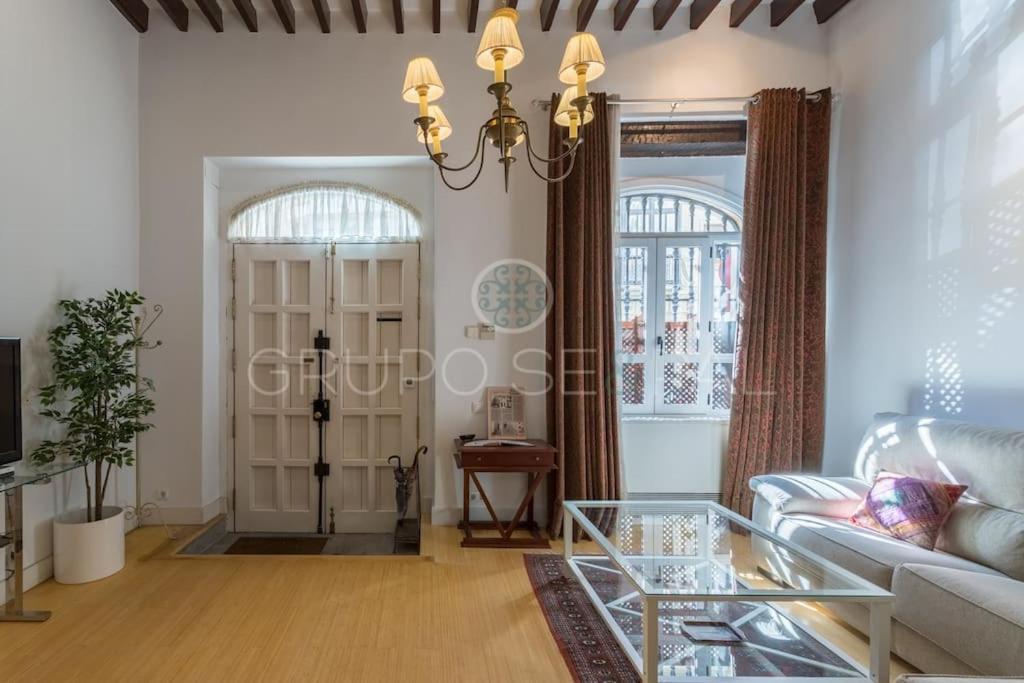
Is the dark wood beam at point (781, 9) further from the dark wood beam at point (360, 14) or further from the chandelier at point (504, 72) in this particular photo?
the dark wood beam at point (360, 14)

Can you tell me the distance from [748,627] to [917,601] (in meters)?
0.62

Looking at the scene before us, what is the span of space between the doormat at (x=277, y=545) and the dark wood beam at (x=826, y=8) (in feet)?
17.2

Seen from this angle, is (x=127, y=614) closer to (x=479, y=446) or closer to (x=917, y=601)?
(x=479, y=446)

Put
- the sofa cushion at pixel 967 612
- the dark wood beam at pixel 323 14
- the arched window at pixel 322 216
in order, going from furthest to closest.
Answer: the arched window at pixel 322 216 → the dark wood beam at pixel 323 14 → the sofa cushion at pixel 967 612

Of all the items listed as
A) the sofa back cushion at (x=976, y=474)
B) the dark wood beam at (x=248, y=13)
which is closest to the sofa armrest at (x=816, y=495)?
the sofa back cushion at (x=976, y=474)

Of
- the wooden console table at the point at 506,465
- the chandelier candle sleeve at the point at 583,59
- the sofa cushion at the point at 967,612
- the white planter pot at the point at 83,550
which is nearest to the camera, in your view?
the sofa cushion at the point at 967,612

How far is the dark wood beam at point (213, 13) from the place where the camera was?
3463 mm

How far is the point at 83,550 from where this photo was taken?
287 cm

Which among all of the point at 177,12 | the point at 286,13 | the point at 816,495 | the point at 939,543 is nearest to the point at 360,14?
the point at 286,13

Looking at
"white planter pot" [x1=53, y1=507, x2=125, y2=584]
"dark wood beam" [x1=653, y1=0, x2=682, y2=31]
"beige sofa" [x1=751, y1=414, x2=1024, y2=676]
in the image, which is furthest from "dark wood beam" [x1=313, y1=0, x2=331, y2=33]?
"beige sofa" [x1=751, y1=414, x2=1024, y2=676]

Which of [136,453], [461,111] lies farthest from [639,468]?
[136,453]

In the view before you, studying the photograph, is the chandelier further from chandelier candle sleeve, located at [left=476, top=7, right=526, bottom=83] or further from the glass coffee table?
the glass coffee table

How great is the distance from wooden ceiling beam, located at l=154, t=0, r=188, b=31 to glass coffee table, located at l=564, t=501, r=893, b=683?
416 cm

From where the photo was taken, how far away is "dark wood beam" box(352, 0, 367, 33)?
3.49 metres
